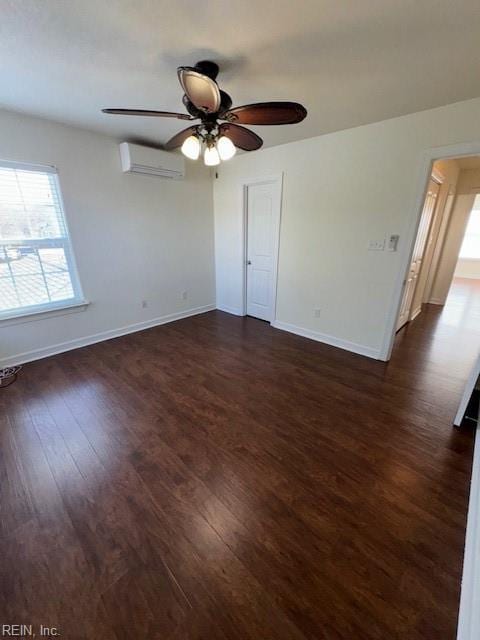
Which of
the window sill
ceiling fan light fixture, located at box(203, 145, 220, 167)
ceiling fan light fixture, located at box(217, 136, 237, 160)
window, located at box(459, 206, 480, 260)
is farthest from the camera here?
window, located at box(459, 206, 480, 260)

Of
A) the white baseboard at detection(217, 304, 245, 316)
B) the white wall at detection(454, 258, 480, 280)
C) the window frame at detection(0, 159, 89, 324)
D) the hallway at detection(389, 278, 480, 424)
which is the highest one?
the window frame at detection(0, 159, 89, 324)

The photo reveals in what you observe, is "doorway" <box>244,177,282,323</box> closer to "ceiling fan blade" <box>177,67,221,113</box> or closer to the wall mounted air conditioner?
the wall mounted air conditioner

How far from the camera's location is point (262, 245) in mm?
3896

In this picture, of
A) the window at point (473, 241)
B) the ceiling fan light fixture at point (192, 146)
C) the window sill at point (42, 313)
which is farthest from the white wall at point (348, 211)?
the window at point (473, 241)

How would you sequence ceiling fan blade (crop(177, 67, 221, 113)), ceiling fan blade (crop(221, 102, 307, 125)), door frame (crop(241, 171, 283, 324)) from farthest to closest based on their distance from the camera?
door frame (crop(241, 171, 283, 324)) < ceiling fan blade (crop(221, 102, 307, 125)) < ceiling fan blade (crop(177, 67, 221, 113))

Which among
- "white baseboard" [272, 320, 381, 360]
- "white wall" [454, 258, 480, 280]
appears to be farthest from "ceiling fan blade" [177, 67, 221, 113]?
"white wall" [454, 258, 480, 280]

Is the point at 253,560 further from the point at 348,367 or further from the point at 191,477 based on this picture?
the point at 348,367

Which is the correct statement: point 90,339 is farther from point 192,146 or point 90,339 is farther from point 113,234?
point 192,146

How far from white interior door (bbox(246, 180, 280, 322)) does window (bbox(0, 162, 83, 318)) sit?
2391mm

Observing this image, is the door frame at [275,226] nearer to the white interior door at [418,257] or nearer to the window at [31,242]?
the white interior door at [418,257]

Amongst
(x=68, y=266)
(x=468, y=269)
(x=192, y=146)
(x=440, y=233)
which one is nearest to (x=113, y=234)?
(x=68, y=266)

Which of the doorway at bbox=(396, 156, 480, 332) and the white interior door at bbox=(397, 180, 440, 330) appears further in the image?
the doorway at bbox=(396, 156, 480, 332)

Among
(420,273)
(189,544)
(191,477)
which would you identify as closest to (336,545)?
(189,544)

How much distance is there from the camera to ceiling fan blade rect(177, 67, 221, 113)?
1216 mm
